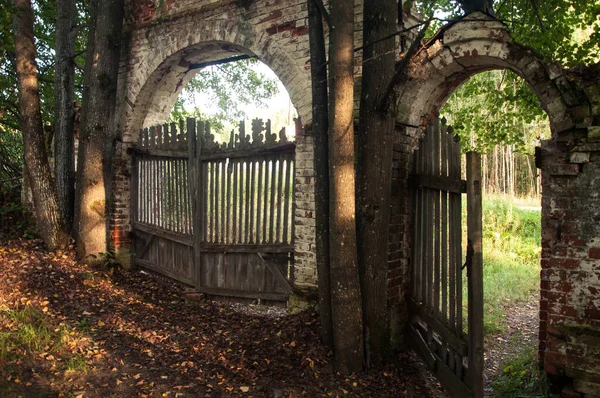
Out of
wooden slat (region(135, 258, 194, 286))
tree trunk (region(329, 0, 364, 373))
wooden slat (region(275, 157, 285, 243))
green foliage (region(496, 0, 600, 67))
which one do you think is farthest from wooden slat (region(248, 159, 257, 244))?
green foliage (region(496, 0, 600, 67))

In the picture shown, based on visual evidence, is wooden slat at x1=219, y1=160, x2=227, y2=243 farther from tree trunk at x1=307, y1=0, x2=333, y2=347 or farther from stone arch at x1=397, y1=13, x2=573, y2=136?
stone arch at x1=397, y1=13, x2=573, y2=136

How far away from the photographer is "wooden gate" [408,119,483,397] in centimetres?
323

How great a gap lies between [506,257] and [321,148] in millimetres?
7110

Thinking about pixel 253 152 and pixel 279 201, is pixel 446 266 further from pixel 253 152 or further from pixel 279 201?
pixel 253 152

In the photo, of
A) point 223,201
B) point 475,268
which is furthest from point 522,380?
point 223,201

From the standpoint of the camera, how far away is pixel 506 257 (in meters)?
9.26

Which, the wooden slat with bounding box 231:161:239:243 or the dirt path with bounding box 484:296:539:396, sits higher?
the wooden slat with bounding box 231:161:239:243

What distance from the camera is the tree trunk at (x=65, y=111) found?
6.96m

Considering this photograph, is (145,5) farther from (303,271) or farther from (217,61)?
(303,271)

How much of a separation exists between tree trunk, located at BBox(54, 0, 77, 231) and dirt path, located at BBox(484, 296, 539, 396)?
6.17 m

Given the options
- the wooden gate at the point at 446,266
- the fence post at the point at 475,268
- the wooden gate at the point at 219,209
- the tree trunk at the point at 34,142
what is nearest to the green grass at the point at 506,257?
the wooden gate at the point at 446,266

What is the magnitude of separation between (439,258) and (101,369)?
3.10 meters

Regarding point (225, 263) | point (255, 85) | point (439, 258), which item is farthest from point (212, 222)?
point (255, 85)

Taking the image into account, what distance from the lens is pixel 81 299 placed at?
5137 millimetres
